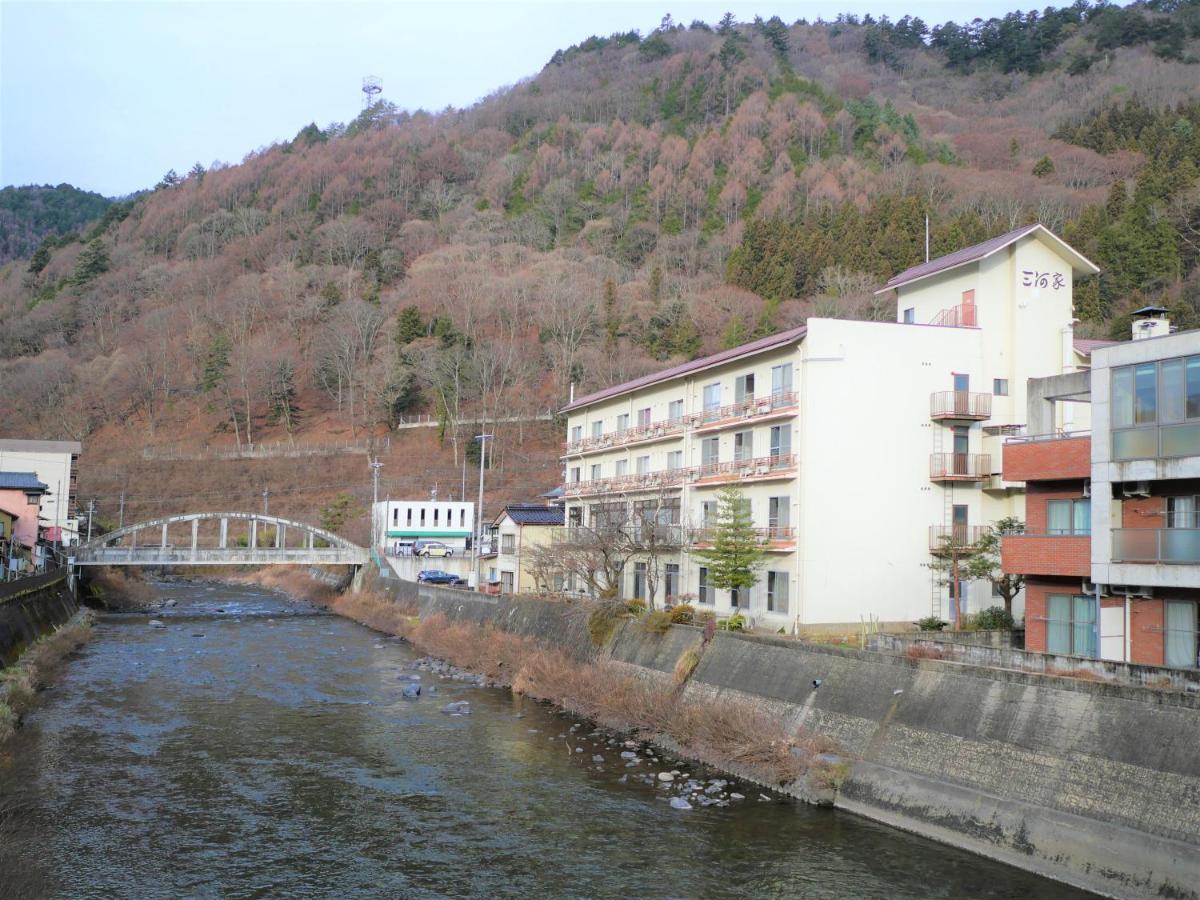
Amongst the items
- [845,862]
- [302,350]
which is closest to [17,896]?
[845,862]

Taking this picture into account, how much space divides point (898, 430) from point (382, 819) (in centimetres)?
1955

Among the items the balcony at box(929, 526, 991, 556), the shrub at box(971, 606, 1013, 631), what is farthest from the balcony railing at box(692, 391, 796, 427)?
the shrub at box(971, 606, 1013, 631)

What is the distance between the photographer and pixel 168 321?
109 metres

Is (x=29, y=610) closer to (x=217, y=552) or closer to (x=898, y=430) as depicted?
(x=217, y=552)

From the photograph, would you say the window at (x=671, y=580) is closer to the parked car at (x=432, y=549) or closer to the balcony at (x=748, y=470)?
the balcony at (x=748, y=470)

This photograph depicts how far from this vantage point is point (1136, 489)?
18094 millimetres

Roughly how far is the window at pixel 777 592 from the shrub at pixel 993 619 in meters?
5.57

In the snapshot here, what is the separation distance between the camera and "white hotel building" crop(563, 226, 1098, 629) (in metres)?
29.2

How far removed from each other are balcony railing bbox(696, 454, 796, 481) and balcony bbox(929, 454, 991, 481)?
4406 millimetres

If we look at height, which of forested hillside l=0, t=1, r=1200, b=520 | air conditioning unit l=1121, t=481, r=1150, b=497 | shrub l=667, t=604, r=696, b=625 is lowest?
shrub l=667, t=604, r=696, b=625

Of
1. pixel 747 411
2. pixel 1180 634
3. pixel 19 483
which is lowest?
pixel 1180 634

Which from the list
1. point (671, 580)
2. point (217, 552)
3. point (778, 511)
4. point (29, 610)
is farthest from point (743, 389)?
point (217, 552)

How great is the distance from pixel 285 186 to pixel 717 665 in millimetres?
134109

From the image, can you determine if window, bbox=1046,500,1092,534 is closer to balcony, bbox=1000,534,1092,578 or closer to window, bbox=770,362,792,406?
balcony, bbox=1000,534,1092,578
